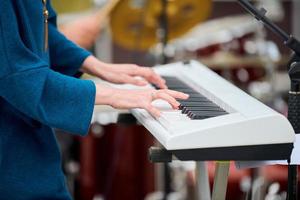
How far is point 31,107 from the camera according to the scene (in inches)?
48.6

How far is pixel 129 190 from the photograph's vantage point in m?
3.27

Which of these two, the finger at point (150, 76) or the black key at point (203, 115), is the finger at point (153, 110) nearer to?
the black key at point (203, 115)

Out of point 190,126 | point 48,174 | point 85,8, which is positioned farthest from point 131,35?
point 190,126

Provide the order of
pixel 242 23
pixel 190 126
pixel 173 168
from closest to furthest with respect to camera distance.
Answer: pixel 190 126, pixel 173 168, pixel 242 23

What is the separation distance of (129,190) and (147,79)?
172cm

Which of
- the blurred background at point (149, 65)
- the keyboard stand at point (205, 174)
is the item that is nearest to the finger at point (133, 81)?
the blurred background at point (149, 65)

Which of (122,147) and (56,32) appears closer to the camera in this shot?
(56,32)

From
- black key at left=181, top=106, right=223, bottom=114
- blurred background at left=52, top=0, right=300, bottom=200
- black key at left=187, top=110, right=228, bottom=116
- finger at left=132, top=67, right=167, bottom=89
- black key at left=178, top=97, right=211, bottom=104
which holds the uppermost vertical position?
black key at left=187, top=110, right=228, bottom=116

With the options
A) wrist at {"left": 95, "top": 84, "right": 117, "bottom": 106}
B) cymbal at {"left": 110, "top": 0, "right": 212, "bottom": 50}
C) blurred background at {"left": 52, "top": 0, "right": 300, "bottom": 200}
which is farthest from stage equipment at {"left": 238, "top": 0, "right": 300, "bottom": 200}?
cymbal at {"left": 110, "top": 0, "right": 212, "bottom": 50}

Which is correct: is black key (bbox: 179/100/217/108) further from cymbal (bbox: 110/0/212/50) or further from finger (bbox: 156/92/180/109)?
cymbal (bbox: 110/0/212/50)

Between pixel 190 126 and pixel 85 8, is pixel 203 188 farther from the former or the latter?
pixel 85 8

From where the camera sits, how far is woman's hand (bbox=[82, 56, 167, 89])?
1.62m

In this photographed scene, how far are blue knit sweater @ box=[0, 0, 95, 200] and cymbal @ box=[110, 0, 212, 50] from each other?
1.16 m

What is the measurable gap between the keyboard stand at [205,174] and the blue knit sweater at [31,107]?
166 mm
